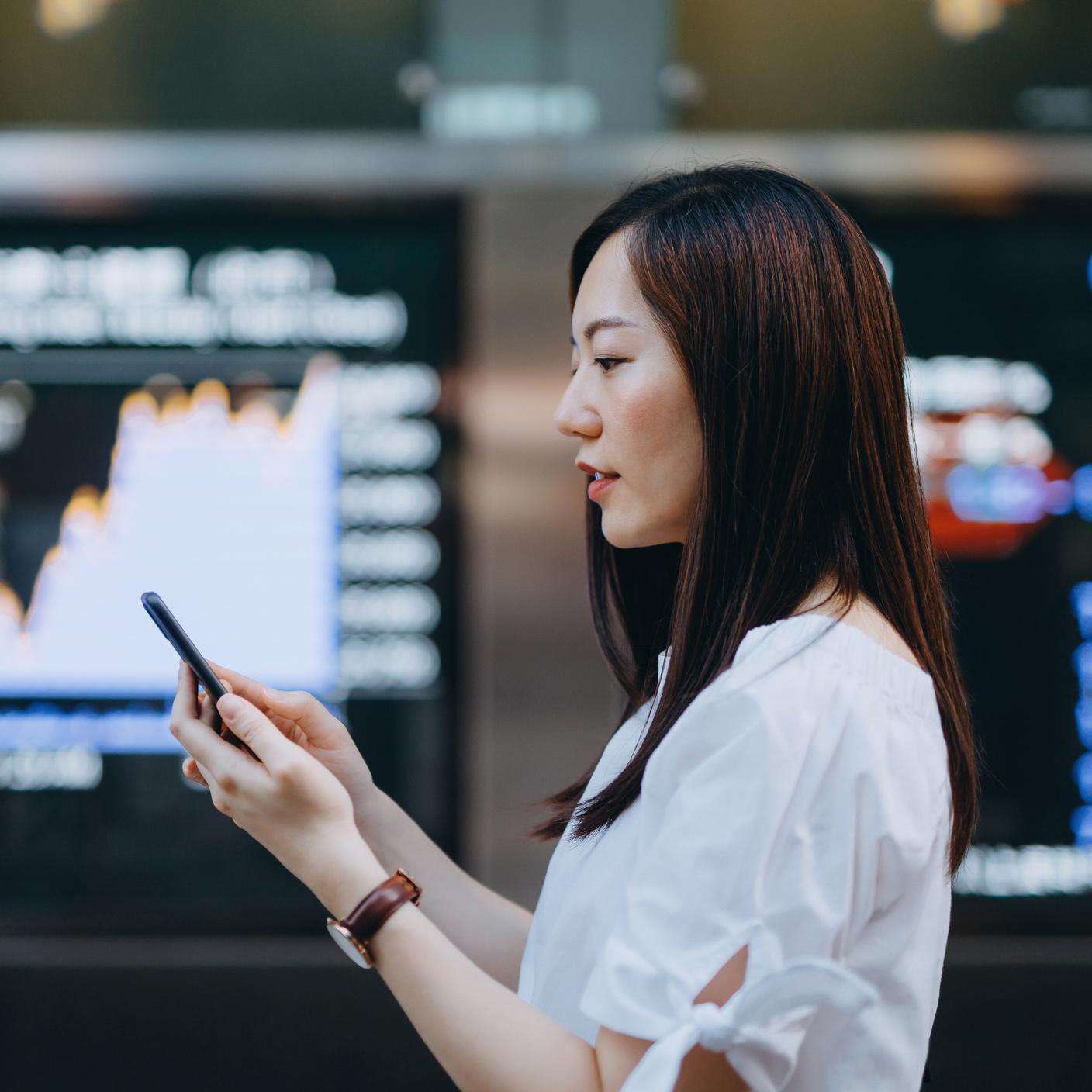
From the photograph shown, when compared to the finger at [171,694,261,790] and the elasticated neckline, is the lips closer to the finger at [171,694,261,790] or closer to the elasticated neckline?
the elasticated neckline

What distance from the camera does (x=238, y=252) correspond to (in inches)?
130

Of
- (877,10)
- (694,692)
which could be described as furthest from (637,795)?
(877,10)

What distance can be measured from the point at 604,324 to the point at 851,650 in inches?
16.2

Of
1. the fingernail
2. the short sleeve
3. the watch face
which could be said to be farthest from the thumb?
the short sleeve

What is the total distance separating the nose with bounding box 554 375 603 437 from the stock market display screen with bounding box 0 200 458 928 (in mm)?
2056

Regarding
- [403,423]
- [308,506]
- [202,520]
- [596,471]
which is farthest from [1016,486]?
[596,471]

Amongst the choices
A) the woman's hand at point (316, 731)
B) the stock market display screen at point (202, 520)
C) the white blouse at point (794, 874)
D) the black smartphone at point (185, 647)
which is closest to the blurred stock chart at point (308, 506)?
the stock market display screen at point (202, 520)

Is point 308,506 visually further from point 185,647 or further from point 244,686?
point 185,647

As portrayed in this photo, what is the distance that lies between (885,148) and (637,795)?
258 centimetres

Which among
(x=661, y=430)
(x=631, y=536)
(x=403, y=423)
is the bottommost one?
(x=631, y=536)

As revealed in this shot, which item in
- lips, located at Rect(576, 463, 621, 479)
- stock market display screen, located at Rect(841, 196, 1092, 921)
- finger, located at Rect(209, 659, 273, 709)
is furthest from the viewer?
stock market display screen, located at Rect(841, 196, 1092, 921)

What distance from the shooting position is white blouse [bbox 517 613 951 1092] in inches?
36.6

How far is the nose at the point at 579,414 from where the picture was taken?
1243mm

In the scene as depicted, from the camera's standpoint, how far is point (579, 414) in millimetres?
1248
